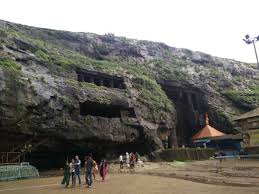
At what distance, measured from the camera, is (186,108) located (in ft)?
157

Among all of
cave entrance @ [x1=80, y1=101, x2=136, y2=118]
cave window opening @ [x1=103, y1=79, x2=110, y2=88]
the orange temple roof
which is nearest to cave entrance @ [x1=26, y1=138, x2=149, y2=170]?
cave entrance @ [x1=80, y1=101, x2=136, y2=118]

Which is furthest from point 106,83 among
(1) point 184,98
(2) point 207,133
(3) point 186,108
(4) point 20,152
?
(2) point 207,133

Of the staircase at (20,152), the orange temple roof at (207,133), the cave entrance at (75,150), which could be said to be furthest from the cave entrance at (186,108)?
the staircase at (20,152)

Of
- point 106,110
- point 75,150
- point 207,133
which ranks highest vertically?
point 106,110

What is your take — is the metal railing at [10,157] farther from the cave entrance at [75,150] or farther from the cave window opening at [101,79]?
the cave window opening at [101,79]

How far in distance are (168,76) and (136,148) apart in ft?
40.1

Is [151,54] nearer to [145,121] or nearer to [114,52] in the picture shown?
[114,52]

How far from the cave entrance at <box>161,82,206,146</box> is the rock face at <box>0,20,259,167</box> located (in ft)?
0.45

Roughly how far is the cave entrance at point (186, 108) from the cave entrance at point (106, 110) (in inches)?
463

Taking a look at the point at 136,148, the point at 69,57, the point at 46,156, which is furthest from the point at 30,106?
the point at 136,148

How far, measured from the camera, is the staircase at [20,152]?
1113 inches

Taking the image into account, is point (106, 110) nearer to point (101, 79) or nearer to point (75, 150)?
point (101, 79)

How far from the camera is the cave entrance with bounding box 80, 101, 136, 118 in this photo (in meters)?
34.3

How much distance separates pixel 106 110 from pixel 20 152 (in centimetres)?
1016
